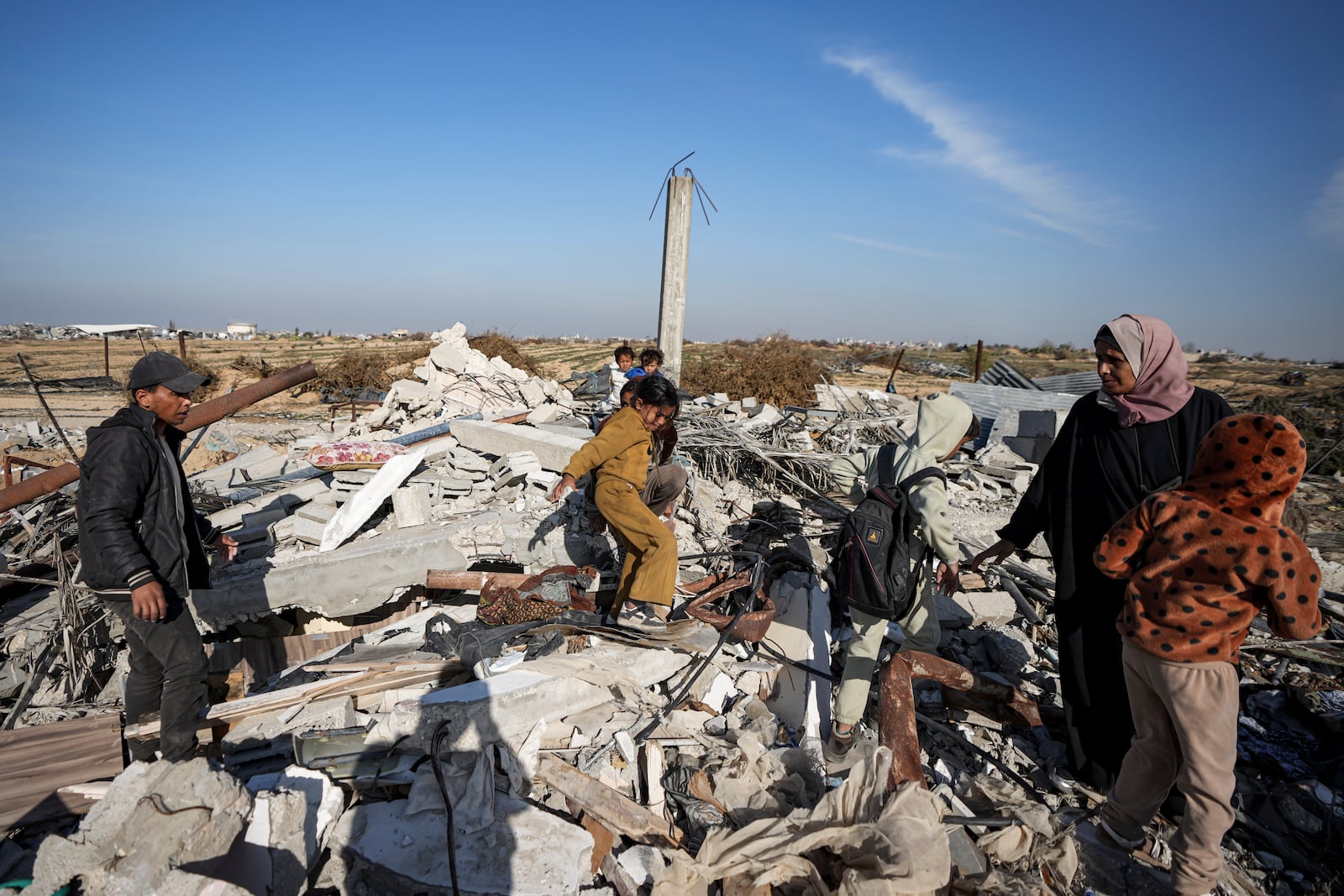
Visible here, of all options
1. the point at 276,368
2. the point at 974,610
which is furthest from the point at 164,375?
the point at 276,368

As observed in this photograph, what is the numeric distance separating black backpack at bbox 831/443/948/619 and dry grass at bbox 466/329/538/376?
13.7 m

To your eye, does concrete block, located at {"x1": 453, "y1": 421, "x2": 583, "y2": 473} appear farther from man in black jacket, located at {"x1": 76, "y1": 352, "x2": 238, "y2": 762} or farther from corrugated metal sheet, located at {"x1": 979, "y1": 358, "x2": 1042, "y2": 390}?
corrugated metal sheet, located at {"x1": 979, "y1": 358, "x2": 1042, "y2": 390}

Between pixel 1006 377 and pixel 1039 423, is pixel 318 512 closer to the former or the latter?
pixel 1039 423

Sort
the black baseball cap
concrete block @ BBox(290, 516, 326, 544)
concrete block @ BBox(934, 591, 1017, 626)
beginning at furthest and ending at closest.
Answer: concrete block @ BBox(290, 516, 326, 544)
concrete block @ BBox(934, 591, 1017, 626)
the black baseball cap

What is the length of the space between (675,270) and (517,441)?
8.30 ft

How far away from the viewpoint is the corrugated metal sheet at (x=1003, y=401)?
7.96 meters

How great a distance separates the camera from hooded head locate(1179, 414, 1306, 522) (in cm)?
209

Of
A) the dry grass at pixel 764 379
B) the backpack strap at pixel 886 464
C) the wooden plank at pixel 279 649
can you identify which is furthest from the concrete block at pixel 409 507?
the dry grass at pixel 764 379

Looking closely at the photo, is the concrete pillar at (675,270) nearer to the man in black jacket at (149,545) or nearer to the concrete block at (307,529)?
the concrete block at (307,529)

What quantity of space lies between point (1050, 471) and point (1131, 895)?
1803mm

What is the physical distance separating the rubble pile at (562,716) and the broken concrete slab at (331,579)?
20mm

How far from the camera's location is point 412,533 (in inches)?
189

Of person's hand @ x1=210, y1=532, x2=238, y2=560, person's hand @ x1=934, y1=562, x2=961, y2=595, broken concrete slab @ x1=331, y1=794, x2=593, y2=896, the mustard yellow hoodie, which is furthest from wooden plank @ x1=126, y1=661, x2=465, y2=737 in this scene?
person's hand @ x1=934, y1=562, x2=961, y2=595

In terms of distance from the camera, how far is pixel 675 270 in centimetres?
679
